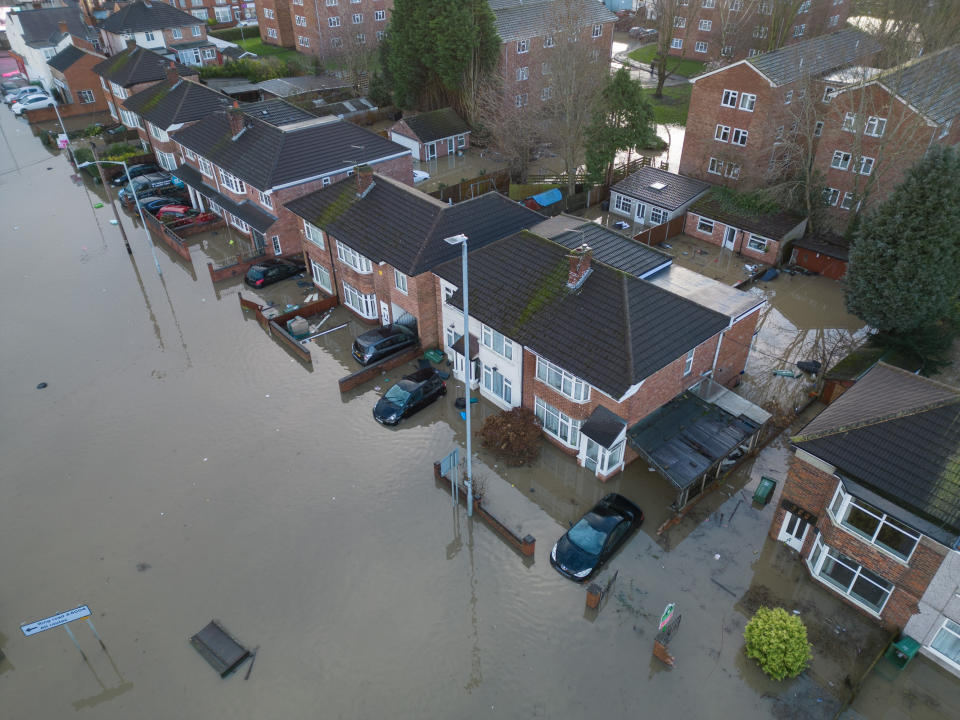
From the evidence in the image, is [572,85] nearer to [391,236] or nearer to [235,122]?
[391,236]

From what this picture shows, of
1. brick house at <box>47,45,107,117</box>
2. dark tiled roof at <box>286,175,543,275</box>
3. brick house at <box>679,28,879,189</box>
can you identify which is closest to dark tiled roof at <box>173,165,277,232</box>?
dark tiled roof at <box>286,175,543,275</box>

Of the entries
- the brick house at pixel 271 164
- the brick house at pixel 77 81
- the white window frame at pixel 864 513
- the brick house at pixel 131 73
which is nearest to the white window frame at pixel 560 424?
the white window frame at pixel 864 513

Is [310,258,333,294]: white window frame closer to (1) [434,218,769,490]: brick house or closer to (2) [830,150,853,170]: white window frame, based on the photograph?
(1) [434,218,769,490]: brick house

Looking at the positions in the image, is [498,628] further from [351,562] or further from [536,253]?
[536,253]

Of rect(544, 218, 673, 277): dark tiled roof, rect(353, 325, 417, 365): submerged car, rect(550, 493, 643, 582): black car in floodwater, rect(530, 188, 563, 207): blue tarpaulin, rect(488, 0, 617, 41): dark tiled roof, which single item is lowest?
rect(550, 493, 643, 582): black car in floodwater

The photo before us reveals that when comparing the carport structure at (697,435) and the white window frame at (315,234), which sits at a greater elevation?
the white window frame at (315,234)

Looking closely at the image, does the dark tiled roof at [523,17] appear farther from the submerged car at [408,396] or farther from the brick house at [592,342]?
the submerged car at [408,396]
